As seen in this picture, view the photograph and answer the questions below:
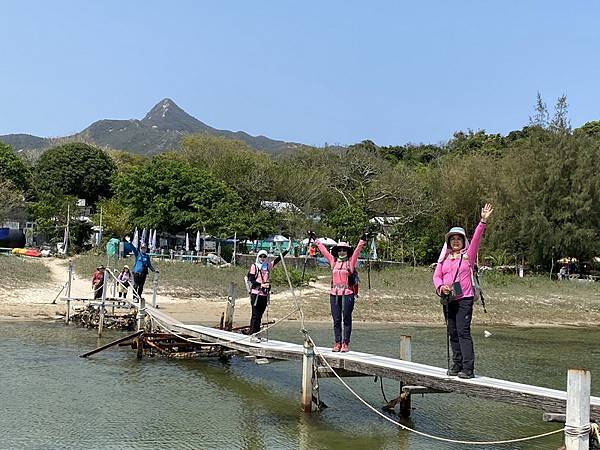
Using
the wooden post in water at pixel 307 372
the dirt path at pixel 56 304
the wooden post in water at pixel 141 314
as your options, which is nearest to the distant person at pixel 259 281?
the wooden post in water at pixel 307 372

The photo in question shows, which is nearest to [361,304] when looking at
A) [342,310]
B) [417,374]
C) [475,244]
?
[342,310]

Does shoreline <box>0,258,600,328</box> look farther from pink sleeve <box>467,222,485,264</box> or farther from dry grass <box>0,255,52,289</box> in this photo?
pink sleeve <box>467,222,485,264</box>

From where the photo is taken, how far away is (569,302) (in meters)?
31.9

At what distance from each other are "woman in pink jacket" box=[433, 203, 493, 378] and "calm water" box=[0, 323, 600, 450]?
152 centimetres

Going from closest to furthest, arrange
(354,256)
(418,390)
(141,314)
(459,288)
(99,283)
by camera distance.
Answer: (459,288) → (418,390) → (354,256) → (141,314) → (99,283)

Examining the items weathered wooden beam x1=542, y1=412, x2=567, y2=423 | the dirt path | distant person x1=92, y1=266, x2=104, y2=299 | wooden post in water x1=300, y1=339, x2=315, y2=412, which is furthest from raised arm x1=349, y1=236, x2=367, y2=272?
distant person x1=92, y1=266, x2=104, y2=299

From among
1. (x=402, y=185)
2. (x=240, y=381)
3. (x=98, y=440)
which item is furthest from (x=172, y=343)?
(x=402, y=185)

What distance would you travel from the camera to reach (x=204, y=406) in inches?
452

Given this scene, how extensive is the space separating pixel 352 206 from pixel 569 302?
1861cm

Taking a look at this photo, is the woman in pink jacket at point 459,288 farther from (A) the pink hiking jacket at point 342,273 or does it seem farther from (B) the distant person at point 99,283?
(B) the distant person at point 99,283

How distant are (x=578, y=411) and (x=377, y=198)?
142 feet

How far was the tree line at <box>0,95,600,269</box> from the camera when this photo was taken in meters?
44.0

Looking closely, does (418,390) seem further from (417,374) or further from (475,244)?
(475,244)

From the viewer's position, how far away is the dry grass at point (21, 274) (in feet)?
83.8
